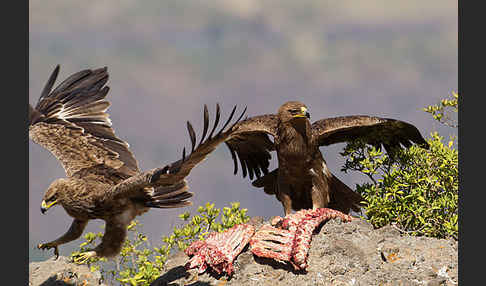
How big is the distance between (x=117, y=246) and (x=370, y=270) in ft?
10.8

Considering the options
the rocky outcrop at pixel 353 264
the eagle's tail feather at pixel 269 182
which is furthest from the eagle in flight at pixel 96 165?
the eagle's tail feather at pixel 269 182

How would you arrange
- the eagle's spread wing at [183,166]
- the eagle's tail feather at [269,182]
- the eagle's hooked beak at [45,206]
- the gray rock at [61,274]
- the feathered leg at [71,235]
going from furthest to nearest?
the eagle's tail feather at [269,182] < the gray rock at [61,274] < the feathered leg at [71,235] < the eagle's hooked beak at [45,206] < the eagle's spread wing at [183,166]

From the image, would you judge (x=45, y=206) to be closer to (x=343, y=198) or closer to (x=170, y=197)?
(x=170, y=197)

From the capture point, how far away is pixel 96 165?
7.90 metres

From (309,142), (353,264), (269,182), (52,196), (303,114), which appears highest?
(303,114)

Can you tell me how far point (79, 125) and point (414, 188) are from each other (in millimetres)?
5538

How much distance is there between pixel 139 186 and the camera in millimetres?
6332

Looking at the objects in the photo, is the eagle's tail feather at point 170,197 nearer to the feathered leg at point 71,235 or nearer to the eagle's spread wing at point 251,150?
the feathered leg at point 71,235

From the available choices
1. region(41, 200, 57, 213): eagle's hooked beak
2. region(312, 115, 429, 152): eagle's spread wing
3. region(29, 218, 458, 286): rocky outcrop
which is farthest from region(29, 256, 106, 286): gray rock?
region(312, 115, 429, 152): eagle's spread wing

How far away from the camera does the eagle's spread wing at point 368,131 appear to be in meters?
8.15

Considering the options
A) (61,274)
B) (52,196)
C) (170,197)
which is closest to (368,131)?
(170,197)

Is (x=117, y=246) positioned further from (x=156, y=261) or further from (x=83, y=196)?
(x=156, y=261)

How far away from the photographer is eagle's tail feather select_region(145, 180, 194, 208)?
6.89 m

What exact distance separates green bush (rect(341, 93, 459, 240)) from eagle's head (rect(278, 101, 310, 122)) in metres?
1.44
